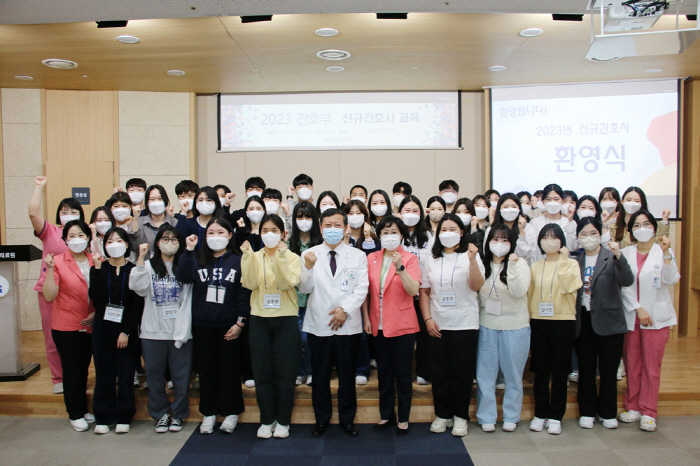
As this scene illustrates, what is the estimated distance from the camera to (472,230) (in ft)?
12.2

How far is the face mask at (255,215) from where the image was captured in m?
3.75

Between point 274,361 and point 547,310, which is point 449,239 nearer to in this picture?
point 547,310

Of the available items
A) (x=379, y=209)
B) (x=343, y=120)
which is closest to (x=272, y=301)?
(x=379, y=209)

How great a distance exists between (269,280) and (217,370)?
0.79 meters

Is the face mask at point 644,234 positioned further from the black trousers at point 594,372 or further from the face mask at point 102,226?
the face mask at point 102,226

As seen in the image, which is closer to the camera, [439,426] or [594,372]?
[439,426]

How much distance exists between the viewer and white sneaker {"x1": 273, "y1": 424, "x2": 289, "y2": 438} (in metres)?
3.35

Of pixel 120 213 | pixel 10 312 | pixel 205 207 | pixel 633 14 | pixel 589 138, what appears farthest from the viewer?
pixel 589 138

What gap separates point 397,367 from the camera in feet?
11.0

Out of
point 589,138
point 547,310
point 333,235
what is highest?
point 589,138

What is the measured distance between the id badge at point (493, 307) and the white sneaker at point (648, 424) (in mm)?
1331

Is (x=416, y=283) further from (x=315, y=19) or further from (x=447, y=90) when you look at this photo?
(x=447, y=90)

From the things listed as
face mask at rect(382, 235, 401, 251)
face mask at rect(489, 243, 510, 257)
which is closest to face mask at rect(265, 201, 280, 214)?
face mask at rect(382, 235, 401, 251)

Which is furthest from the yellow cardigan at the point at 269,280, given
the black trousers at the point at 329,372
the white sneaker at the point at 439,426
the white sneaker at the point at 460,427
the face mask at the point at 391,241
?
the white sneaker at the point at 460,427
